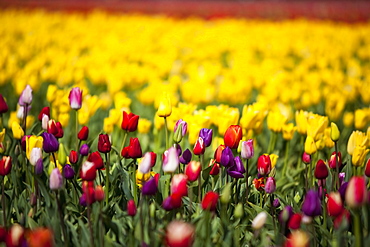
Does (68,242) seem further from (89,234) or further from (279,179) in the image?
(279,179)

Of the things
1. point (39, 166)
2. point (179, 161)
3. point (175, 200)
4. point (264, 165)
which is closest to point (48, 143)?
point (39, 166)

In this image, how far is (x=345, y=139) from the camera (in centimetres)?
→ 339

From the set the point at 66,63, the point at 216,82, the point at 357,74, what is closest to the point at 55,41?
the point at 66,63

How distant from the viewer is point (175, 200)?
156cm

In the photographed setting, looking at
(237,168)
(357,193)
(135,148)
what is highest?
(357,193)

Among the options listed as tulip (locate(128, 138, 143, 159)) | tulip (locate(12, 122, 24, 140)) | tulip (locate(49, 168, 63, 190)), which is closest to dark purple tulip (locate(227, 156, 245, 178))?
tulip (locate(128, 138, 143, 159))

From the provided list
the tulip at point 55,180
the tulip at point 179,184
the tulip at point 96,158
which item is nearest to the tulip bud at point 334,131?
the tulip at point 179,184

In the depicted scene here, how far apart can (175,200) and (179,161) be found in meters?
0.44

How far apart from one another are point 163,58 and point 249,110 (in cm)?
299

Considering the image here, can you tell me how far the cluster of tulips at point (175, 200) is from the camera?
5.05ft

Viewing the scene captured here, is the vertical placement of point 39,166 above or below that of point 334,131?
below

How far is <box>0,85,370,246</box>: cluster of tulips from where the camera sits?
1539 millimetres

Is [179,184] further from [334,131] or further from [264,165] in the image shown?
[334,131]

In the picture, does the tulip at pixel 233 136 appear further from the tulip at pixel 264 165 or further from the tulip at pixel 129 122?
the tulip at pixel 129 122
